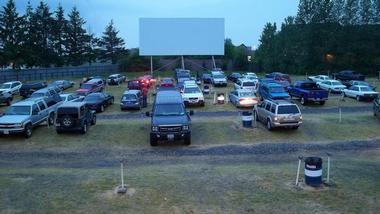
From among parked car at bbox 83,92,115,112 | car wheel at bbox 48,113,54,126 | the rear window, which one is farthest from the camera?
parked car at bbox 83,92,115,112

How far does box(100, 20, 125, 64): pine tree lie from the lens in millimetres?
101062

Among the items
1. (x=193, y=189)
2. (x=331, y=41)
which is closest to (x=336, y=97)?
(x=193, y=189)

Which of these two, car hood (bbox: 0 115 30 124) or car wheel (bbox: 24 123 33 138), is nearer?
car hood (bbox: 0 115 30 124)

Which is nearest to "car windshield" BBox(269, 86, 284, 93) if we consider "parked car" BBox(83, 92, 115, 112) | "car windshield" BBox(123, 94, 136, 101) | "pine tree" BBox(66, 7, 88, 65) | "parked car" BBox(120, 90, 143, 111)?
"parked car" BBox(120, 90, 143, 111)

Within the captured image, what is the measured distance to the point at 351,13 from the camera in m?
77.6

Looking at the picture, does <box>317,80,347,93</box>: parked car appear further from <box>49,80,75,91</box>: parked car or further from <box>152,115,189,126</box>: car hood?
<box>49,80,75,91</box>: parked car

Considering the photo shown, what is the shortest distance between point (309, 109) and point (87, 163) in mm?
20875

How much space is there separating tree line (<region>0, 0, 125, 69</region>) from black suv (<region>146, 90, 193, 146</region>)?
5364 cm

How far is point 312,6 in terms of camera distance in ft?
259

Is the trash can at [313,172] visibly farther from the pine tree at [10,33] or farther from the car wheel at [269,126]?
the pine tree at [10,33]

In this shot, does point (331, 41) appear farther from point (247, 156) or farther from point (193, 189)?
point (193, 189)

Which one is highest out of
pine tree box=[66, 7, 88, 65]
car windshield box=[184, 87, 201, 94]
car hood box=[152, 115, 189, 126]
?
pine tree box=[66, 7, 88, 65]

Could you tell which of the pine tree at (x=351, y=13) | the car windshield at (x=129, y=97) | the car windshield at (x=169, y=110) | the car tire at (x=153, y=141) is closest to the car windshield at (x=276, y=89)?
the car windshield at (x=129, y=97)

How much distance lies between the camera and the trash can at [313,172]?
13.5 meters
